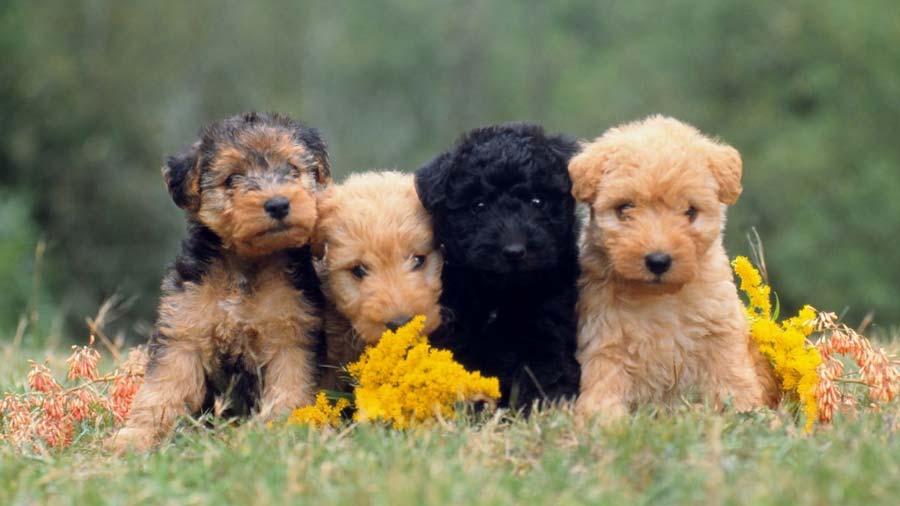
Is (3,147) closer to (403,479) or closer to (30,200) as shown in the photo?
(30,200)

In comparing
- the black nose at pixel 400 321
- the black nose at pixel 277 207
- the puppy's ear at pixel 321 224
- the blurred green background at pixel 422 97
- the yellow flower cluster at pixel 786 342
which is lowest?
the blurred green background at pixel 422 97

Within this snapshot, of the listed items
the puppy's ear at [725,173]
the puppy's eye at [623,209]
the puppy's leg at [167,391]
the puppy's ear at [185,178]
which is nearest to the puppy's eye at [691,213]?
the puppy's ear at [725,173]

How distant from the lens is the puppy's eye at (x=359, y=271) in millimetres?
6734

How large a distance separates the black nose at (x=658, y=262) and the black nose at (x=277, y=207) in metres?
2.06

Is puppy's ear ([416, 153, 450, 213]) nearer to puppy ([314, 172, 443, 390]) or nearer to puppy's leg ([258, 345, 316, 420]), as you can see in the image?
puppy ([314, 172, 443, 390])

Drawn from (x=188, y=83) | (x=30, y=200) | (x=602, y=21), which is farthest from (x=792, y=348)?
(x=602, y=21)

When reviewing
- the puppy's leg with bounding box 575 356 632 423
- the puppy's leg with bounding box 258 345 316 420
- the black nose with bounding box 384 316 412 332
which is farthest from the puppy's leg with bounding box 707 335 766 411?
the puppy's leg with bounding box 258 345 316 420

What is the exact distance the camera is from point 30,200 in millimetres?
24969

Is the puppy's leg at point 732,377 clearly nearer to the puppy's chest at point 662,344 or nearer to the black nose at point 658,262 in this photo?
the puppy's chest at point 662,344

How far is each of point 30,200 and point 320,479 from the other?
21.7m

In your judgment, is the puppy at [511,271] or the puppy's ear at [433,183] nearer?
the puppy at [511,271]

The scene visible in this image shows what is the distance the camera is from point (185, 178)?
6.84m

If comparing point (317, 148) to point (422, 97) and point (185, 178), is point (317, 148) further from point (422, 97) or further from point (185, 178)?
point (422, 97)

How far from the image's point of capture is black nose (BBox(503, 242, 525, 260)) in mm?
6340
